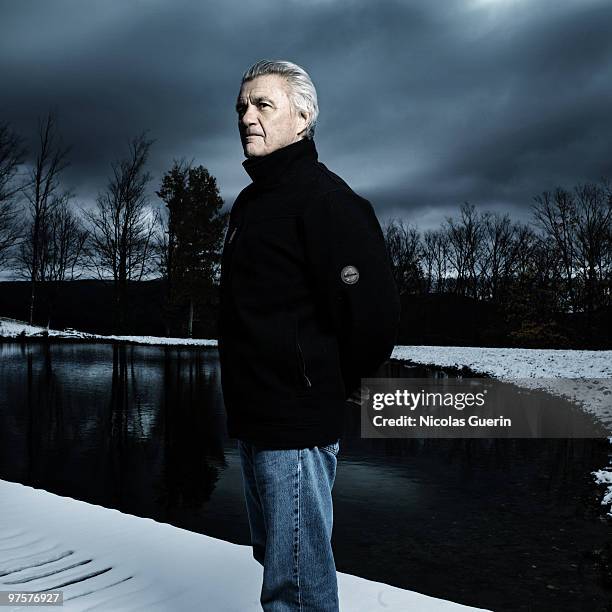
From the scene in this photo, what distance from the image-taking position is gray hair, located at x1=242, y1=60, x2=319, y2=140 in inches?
83.0

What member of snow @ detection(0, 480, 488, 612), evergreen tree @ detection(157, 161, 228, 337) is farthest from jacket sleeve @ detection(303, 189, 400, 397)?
evergreen tree @ detection(157, 161, 228, 337)

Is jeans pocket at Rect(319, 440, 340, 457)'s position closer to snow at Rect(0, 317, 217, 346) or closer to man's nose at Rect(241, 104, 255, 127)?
man's nose at Rect(241, 104, 255, 127)

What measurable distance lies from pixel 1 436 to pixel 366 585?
23.4 feet

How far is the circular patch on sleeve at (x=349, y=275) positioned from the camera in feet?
6.25

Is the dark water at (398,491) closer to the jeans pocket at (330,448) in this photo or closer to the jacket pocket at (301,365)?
the jeans pocket at (330,448)

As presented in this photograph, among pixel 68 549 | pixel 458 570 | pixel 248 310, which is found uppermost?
pixel 248 310

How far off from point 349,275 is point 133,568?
280 centimetres

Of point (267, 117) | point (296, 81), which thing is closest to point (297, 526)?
point (267, 117)

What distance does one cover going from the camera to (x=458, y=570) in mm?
4465

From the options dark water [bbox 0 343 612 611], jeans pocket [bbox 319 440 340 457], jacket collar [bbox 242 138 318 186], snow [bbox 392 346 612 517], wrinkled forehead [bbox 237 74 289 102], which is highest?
wrinkled forehead [bbox 237 74 289 102]

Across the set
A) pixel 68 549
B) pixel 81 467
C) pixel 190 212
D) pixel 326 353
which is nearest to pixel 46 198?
pixel 190 212

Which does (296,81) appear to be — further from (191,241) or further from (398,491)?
(191,241)

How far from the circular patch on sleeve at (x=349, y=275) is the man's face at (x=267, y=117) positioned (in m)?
0.51

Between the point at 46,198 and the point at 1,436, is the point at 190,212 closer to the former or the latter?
the point at 46,198
